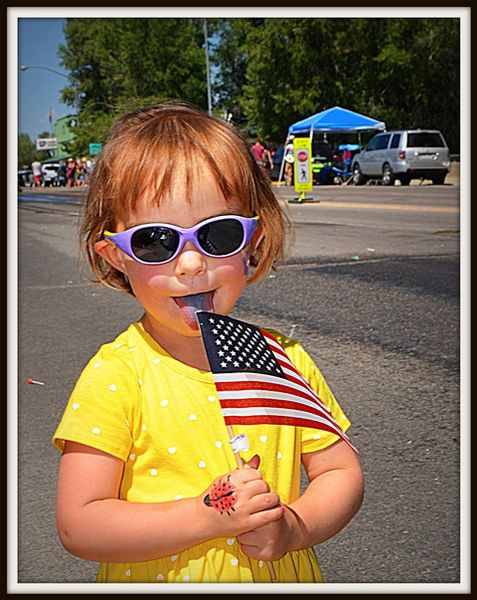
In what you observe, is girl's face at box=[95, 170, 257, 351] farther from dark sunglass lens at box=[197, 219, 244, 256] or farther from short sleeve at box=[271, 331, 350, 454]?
short sleeve at box=[271, 331, 350, 454]

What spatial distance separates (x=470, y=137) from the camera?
4.17 m

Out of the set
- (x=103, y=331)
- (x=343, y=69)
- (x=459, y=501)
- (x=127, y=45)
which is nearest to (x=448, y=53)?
(x=343, y=69)

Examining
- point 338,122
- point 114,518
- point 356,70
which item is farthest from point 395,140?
point 114,518

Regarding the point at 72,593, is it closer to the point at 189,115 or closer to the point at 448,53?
the point at 189,115

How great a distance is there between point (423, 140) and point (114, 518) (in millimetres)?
28794

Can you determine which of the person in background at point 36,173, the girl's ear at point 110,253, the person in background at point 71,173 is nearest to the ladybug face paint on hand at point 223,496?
the girl's ear at point 110,253

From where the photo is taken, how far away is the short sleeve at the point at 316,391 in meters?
1.95

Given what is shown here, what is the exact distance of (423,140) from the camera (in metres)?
29.4

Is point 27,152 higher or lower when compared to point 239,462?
higher

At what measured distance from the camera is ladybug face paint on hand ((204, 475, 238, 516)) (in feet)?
5.23

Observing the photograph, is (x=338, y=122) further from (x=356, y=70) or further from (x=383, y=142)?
(x=356, y=70)

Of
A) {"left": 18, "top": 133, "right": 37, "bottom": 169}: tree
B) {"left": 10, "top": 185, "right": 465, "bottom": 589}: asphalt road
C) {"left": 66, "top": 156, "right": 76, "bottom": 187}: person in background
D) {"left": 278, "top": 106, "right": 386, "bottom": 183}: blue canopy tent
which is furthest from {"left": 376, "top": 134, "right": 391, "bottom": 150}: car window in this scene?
{"left": 18, "top": 133, "right": 37, "bottom": 169}: tree

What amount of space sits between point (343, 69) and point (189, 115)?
1703 inches

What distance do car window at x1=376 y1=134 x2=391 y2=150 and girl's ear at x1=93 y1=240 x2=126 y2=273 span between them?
97.0 ft
